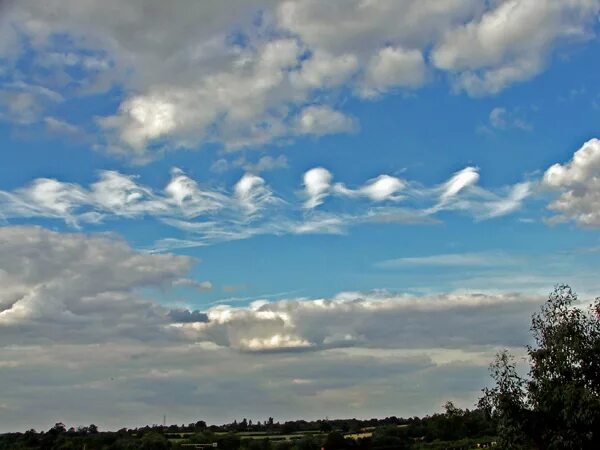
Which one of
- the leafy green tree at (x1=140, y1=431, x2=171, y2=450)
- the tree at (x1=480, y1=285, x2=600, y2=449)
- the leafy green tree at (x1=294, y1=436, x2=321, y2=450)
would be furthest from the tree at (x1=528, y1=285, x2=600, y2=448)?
the leafy green tree at (x1=140, y1=431, x2=171, y2=450)

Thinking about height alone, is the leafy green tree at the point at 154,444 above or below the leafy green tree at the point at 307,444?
above

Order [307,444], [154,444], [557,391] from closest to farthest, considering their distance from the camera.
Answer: [557,391], [307,444], [154,444]

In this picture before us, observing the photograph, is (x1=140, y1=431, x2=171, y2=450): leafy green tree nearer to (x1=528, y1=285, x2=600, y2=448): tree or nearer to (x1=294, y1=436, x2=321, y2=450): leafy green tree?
(x1=294, y1=436, x2=321, y2=450): leafy green tree

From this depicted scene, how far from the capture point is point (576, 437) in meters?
36.2

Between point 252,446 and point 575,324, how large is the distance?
13253 centimetres

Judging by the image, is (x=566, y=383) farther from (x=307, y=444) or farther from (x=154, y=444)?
(x=154, y=444)

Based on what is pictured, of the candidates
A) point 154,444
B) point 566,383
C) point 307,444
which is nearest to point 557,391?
point 566,383

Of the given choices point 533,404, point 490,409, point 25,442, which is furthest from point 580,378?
point 25,442

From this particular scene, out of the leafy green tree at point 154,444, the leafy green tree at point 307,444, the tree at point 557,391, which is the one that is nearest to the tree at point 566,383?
the tree at point 557,391

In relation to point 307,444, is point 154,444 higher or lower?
higher

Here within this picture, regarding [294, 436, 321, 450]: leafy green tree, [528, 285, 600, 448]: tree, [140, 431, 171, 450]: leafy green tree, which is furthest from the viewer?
[140, 431, 171, 450]: leafy green tree

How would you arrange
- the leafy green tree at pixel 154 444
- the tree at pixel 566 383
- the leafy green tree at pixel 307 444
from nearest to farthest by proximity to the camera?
the tree at pixel 566 383
the leafy green tree at pixel 307 444
the leafy green tree at pixel 154 444

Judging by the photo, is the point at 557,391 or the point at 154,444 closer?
the point at 557,391

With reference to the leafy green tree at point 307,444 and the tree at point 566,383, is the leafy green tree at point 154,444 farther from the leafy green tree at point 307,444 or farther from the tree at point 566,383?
the tree at point 566,383
